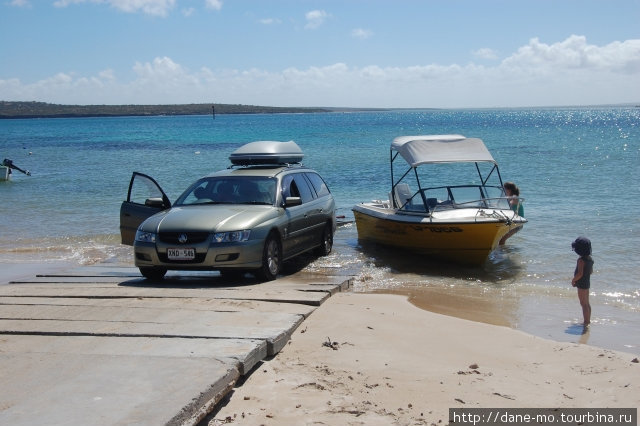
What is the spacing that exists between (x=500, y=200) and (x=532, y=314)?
13.0 ft

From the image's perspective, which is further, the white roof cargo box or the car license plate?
the white roof cargo box

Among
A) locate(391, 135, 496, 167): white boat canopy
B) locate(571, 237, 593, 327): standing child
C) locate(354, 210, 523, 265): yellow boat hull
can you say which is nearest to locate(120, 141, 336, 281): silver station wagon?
locate(354, 210, 523, 265): yellow boat hull

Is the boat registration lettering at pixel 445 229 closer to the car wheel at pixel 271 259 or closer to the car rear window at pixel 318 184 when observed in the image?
the car rear window at pixel 318 184

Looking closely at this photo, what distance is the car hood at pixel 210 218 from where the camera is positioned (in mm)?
9547

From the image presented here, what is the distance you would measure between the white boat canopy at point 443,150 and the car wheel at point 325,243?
1946 mm

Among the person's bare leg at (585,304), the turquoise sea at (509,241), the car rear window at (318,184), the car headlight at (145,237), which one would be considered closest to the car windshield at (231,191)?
the car headlight at (145,237)

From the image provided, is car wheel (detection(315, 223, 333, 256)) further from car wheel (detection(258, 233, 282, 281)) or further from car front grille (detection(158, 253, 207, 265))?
car front grille (detection(158, 253, 207, 265))

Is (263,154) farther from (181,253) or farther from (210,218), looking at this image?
(181,253)

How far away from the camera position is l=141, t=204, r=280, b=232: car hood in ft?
31.3

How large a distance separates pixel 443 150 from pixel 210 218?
5.39 meters

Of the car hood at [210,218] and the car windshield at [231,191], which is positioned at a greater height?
the car windshield at [231,191]

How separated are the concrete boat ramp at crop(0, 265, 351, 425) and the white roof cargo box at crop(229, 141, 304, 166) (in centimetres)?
330

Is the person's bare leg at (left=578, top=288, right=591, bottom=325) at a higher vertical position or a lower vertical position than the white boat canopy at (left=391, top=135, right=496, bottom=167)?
lower

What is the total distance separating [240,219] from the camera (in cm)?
976
